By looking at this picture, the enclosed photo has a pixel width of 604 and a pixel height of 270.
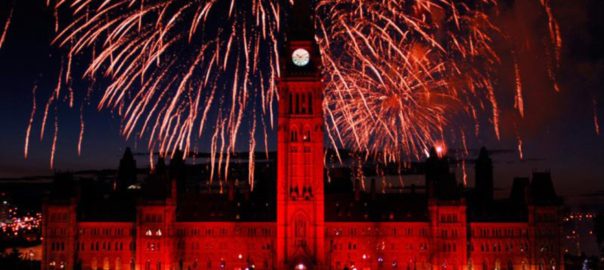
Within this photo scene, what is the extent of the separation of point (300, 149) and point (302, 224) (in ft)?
31.7

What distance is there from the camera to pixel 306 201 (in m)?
103

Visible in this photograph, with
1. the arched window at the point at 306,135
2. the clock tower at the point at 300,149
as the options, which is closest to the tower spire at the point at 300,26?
the clock tower at the point at 300,149

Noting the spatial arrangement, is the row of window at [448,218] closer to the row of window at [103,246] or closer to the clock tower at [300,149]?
the clock tower at [300,149]

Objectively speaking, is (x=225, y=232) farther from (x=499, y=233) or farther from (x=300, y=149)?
(x=499, y=233)

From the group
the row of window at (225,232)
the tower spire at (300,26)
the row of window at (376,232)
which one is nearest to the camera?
the tower spire at (300,26)

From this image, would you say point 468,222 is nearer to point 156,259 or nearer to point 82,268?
point 156,259

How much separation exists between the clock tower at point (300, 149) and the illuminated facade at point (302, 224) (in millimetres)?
129

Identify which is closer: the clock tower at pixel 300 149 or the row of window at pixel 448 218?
the clock tower at pixel 300 149

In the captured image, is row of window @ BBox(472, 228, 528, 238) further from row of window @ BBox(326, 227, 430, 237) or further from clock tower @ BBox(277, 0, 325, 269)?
clock tower @ BBox(277, 0, 325, 269)

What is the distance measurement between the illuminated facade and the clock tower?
5.1 inches

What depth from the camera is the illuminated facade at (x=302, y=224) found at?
103062 millimetres

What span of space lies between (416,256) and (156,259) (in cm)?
3463

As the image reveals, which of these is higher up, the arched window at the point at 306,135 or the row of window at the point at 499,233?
the arched window at the point at 306,135

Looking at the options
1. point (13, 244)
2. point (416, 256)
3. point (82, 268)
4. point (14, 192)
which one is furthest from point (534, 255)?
point (14, 192)
